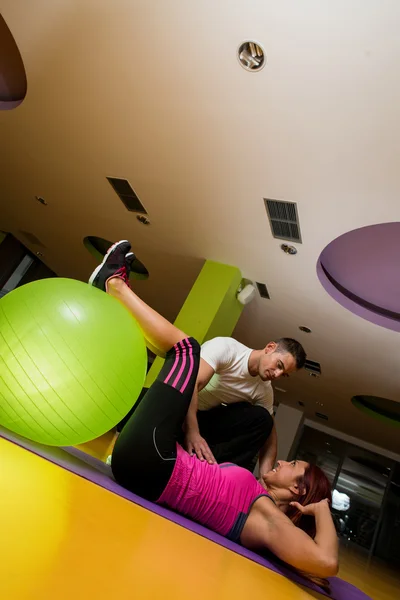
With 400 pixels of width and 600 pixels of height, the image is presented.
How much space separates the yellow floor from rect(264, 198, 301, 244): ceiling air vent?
2122 mm

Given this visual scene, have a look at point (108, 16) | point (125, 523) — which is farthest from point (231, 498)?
point (108, 16)

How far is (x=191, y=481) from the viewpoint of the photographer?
137cm

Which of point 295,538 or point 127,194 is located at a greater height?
point 127,194

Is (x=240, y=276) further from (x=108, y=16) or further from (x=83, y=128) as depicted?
(x=108, y=16)

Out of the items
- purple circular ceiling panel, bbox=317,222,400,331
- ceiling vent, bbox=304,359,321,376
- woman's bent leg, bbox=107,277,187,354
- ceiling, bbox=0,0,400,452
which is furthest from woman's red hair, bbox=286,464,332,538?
ceiling vent, bbox=304,359,321,376

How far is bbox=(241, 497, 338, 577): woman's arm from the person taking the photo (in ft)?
3.80

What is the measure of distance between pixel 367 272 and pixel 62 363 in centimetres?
278

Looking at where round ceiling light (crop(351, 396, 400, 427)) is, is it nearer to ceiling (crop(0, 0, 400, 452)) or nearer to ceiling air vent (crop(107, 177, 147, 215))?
ceiling (crop(0, 0, 400, 452))

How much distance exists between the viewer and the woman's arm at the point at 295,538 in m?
1.16

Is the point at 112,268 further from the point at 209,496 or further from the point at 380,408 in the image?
the point at 380,408

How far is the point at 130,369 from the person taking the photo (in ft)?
3.99

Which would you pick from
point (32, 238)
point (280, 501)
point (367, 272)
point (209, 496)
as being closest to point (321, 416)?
point (367, 272)

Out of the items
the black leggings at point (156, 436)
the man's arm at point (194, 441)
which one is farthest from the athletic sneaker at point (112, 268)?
the man's arm at point (194, 441)

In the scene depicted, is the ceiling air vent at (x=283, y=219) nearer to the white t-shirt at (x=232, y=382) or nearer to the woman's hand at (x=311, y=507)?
the white t-shirt at (x=232, y=382)
